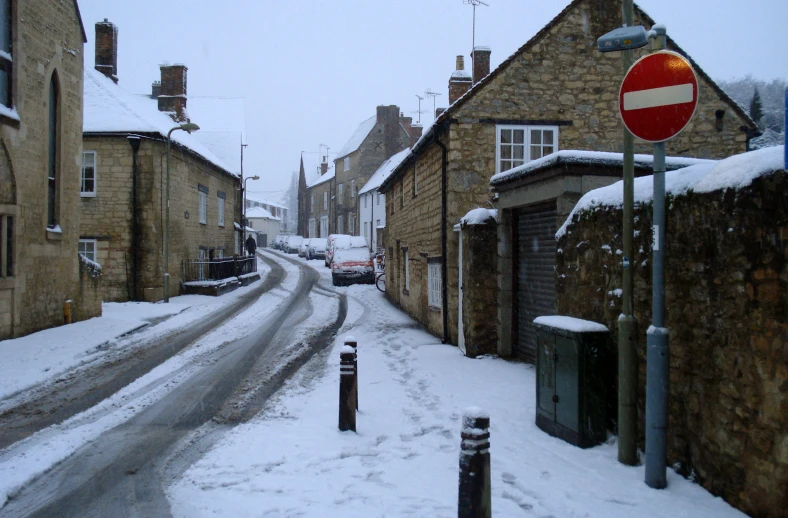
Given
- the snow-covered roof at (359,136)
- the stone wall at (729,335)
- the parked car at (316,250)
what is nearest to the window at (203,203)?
the parked car at (316,250)

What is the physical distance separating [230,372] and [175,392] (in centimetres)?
150

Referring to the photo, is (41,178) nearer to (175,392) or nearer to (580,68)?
(175,392)

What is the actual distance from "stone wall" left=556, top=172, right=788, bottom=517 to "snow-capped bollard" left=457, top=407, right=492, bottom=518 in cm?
183

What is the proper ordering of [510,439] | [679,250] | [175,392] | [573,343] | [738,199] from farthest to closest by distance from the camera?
1. [175,392]
2. [510,439]
3. [573,343]
4. [679,250]
5. [738,199]

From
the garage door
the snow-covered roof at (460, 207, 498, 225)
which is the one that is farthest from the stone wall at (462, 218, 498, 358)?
Result: the garage door

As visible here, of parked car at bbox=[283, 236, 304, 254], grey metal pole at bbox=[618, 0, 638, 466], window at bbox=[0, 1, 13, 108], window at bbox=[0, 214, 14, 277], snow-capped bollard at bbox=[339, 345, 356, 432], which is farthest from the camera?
parked car at bbox=[283, 236, 304, 254]

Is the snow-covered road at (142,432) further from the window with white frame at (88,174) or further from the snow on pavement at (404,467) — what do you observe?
the window with white frame at (88,174)

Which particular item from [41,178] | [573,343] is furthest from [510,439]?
[41,178]

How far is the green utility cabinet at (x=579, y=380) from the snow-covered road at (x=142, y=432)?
368 cm

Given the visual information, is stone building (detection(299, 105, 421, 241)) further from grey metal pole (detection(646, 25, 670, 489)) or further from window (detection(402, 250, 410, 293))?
grey metal pole (detection(646, 25, 670, 489))

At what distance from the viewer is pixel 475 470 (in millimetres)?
3785

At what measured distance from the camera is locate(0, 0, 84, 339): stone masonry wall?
1269 centimetres

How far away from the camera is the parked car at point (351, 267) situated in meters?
28.6

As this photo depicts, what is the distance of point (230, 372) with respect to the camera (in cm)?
1020
